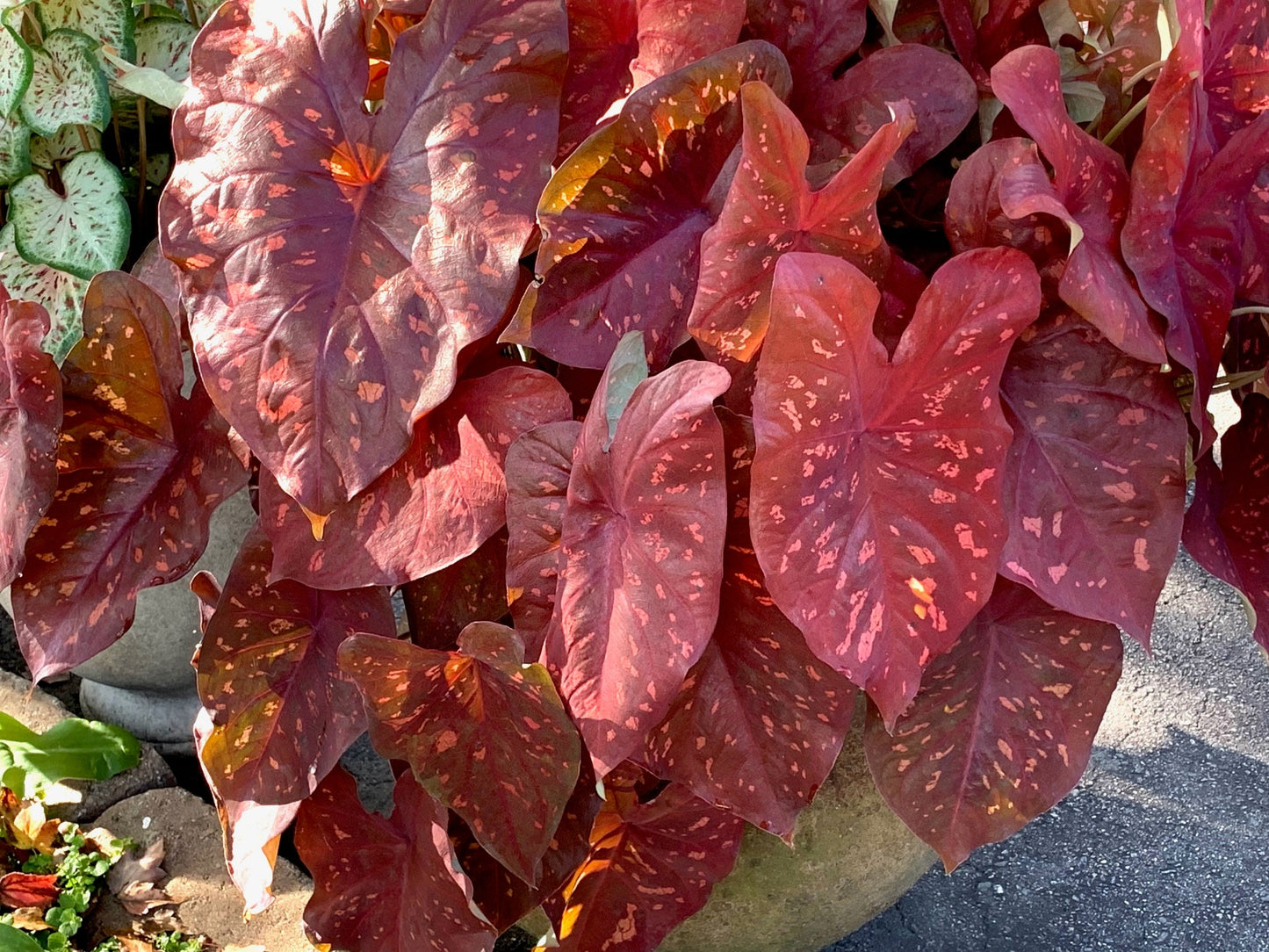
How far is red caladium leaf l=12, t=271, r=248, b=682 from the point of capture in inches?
33.2

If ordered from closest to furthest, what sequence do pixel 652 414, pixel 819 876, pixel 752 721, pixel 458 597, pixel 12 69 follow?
pixel 652 414, pixel 752 721, pixel 458 597, pixel 819 876, pixel 12 69

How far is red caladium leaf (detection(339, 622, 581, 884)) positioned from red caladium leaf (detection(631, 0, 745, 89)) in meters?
0.39

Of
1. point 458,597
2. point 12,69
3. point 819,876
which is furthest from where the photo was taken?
point 12,69

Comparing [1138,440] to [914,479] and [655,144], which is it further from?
[655,144]

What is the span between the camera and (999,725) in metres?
0.79

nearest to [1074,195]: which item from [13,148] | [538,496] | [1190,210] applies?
[1190,210]

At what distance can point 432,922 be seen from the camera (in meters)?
0.87

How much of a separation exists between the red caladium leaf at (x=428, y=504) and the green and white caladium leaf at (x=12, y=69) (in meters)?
0.72

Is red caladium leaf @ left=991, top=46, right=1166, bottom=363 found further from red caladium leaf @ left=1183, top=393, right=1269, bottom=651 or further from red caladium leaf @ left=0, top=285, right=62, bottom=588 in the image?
red caladium leaf @ left=0, top=285, right=62, bottom=588

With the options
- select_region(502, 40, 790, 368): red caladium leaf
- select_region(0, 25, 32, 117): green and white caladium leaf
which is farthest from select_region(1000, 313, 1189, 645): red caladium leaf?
select_region(0, 25, 32, 117): green and white caladium leaf

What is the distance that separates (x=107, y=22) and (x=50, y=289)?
0.31m

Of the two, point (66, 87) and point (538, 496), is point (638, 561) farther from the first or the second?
point (66, 87)

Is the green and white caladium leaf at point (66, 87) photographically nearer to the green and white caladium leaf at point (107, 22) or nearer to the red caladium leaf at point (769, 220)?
the green and white caladium leaf at point (107, 22)

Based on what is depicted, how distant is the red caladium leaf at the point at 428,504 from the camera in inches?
29.8
